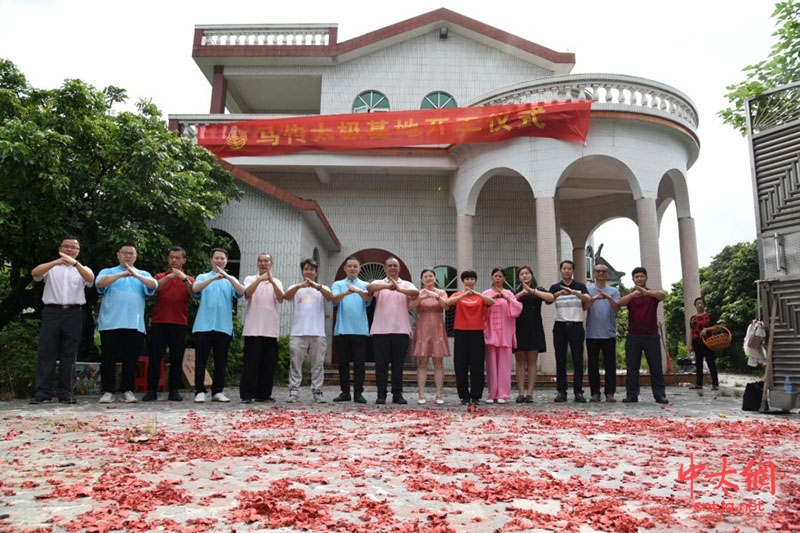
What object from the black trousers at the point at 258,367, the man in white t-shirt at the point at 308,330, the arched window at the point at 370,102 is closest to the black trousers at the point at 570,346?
the man in white t-shirt at the point at 308,330

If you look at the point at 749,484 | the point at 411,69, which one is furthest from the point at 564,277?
the point at 411,69

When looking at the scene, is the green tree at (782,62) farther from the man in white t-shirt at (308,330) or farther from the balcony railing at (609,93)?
the man in white t-shirt at (308,330)

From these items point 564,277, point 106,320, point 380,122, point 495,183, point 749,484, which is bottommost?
point 749,484

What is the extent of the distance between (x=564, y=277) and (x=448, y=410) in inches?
89.9

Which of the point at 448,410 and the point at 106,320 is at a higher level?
the point at 106,320

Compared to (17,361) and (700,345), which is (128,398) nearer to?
(17,361)

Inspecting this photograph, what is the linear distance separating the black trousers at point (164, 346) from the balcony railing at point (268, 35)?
1196 cm

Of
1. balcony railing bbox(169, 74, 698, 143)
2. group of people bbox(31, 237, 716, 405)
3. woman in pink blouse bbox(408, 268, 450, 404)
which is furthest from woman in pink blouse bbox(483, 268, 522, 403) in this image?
balcony railing bbox(169, 74, 698, 143)

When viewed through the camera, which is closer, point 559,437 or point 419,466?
point 419,466

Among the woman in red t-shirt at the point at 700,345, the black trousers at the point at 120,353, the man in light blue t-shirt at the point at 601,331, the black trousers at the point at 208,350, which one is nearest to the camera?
the black trousers at the point at 120,353

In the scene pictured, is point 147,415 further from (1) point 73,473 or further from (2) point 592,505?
(2) point 592,505

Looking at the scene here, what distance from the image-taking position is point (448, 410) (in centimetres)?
562

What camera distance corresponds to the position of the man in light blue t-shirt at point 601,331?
6.77m

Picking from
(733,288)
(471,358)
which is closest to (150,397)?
(471,358)
